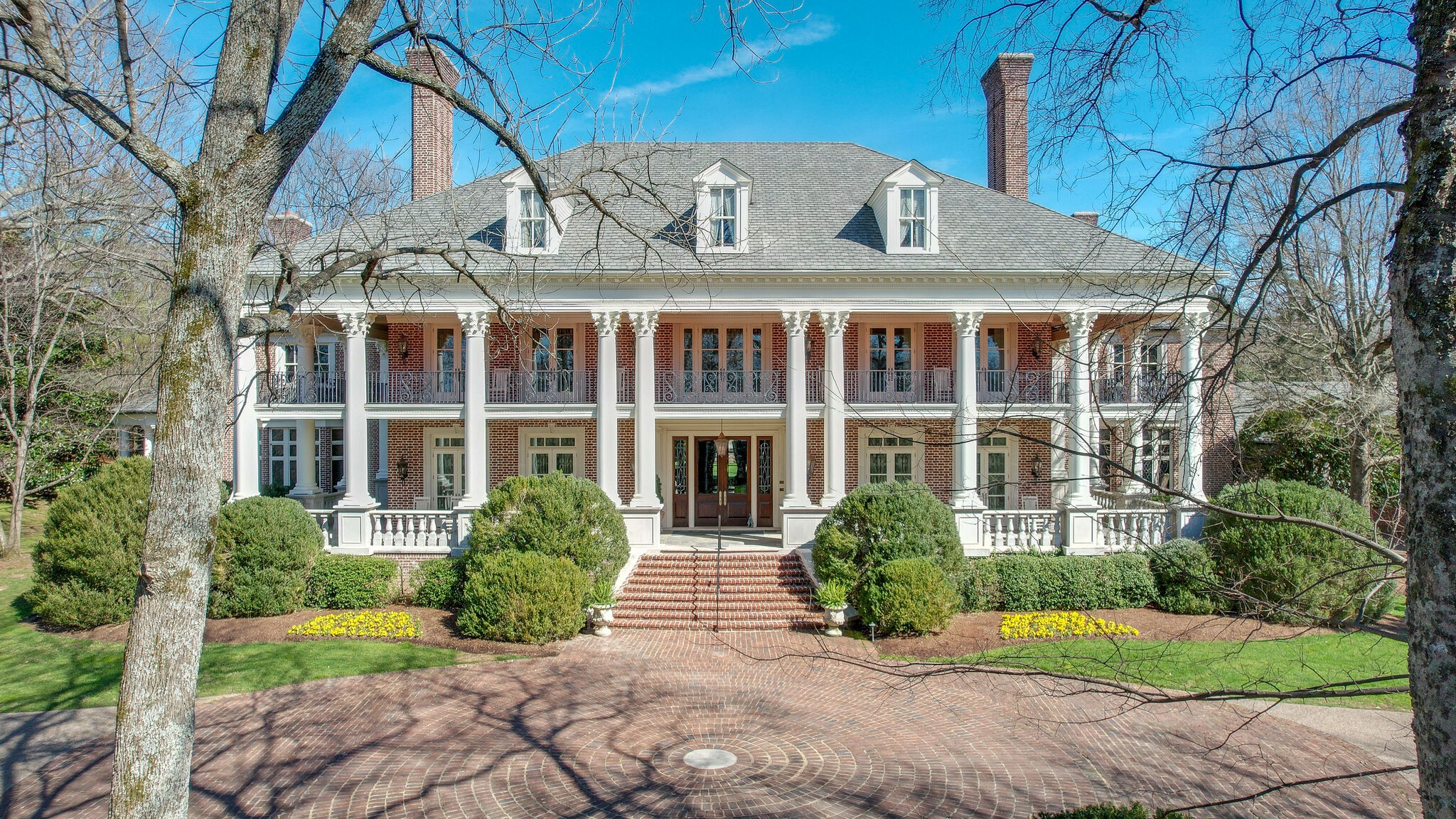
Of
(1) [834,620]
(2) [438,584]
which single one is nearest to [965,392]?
(1) [834,620]

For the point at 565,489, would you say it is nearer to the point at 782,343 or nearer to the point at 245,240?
the point at 782,343

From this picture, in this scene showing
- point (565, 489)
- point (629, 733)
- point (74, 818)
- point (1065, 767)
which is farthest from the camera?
point (565, 489)

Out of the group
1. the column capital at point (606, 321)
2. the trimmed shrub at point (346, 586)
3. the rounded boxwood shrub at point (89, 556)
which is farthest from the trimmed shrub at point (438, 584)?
the column capital at point (606, 321)

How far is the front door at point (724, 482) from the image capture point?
20.0 m

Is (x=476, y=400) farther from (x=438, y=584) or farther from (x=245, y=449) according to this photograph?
(x=245, y=449)

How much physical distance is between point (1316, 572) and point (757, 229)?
12.8m

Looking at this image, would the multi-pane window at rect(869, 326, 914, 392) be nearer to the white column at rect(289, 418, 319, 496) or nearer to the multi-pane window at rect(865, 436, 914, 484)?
→ the multi-pane window at rect(865, 436, 914, 484)

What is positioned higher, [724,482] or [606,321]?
[606,321]

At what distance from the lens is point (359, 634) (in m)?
12.6

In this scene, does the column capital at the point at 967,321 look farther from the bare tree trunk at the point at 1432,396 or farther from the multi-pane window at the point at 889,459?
the bare tree trunk at the point at 1432,396

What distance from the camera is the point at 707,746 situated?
8289 mm

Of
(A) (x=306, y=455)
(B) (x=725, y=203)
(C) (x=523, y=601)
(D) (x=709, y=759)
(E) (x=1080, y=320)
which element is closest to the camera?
(D) (x=709, y=759)

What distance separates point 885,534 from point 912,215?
8069 millimetres

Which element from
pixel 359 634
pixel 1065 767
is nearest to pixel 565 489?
pixel 359 634
